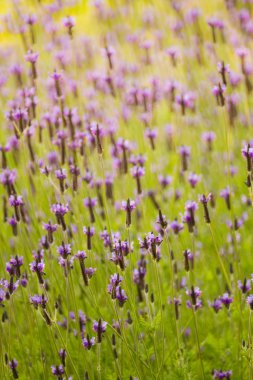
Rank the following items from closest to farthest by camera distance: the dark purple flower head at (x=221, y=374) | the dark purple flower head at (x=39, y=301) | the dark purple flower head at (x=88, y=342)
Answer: the dark purple flower head at (x=39, y=301), the dark purple flower head at (x=88, y=342), the dark purple flower head at (x=221, y=374)

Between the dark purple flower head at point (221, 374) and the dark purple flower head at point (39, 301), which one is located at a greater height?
the dark purple flower head at point (39, 301)

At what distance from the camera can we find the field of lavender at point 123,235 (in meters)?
2.35

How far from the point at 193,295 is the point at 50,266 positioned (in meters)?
0.72

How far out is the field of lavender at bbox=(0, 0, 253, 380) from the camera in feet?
7.70

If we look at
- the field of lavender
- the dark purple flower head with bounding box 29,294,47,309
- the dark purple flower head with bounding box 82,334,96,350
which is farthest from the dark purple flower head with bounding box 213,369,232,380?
the dark purple flower head with bounding box 29,294,47,309

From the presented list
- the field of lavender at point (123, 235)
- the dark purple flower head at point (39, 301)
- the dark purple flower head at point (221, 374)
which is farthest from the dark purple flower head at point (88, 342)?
the dark purple flower head at point (221, 374)

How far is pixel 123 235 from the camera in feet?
9.59

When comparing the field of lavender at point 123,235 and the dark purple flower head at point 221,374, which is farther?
the dark purple flower head at point 221,374

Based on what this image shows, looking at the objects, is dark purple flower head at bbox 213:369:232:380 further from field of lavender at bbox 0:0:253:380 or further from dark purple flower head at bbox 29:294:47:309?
dark purple flower head at bbox 29:294:47:309

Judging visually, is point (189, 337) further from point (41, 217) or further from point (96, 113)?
point (96, 113)

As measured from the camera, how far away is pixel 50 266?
2658 millimetres

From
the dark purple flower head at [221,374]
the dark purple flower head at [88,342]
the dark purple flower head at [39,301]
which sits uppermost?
the dark purple flower head at [39,301]

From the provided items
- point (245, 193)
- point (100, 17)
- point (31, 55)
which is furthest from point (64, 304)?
point (100, 17)

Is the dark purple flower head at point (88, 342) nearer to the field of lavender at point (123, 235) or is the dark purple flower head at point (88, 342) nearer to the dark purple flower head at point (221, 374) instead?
the field of lavender at point (123, 235)
